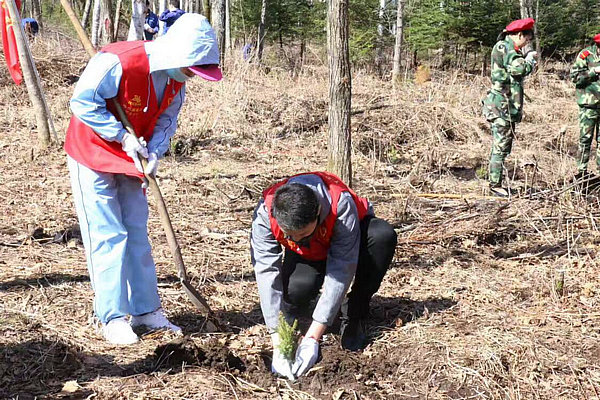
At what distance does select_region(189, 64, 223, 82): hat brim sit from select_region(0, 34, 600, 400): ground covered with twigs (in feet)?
4.19

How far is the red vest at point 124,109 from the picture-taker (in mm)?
2836

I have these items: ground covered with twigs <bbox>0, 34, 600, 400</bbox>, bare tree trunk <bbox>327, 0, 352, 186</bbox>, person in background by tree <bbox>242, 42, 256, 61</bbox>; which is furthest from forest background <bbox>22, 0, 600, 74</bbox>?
bare tree trunk <bbox>327, 0, 352, 186</bbox>

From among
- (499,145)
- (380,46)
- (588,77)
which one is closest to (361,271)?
(499,145)

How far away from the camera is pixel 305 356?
9.20ft

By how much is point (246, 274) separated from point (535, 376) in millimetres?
1966

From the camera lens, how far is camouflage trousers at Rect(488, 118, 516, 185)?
604cm

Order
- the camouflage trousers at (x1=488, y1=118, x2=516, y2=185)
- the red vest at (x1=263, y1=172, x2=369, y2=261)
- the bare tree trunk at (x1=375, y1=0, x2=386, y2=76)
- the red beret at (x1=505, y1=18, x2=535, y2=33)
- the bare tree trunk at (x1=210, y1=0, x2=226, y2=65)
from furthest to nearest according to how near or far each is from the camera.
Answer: the bare tree trunk at (x1=375, y1=0, x2=386, y2=76), the bare tree trunk at (x1=210, y1=0, x2=226, y2=65), the camouflage trousers at (x1=488, y1=118, x2=516, y2=185), the red beret at (x1=505, y1=18, x2=535, y2=33), the red vest at (x1=263, y1=172, x2=369, y2=261)

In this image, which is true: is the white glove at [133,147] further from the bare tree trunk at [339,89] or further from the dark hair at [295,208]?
the bare tree trunk at [339,89]

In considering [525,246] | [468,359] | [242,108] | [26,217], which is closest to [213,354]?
[468,359]

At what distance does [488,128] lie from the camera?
905cm

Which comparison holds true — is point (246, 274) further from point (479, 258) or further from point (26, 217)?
point (26, 217)

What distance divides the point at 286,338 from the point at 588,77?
17.3 ft

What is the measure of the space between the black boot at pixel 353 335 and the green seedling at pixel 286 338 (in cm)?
41

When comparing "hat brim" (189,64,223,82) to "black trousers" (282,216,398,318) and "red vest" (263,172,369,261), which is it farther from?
"black trousers" (282,216,398,318)
